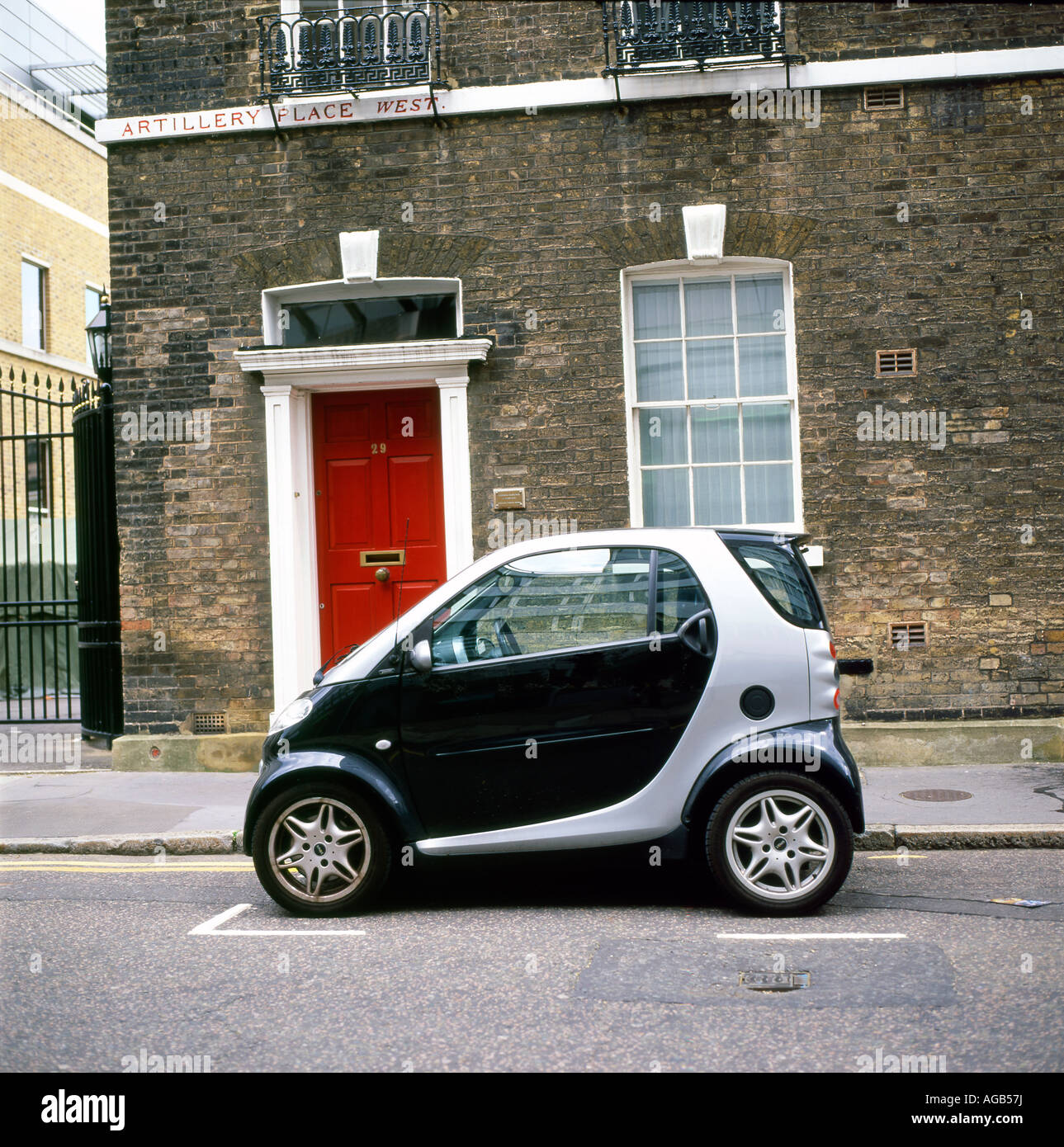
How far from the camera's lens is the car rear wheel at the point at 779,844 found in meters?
5.33

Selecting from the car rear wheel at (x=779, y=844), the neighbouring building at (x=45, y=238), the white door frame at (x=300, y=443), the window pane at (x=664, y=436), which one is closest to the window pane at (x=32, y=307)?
the neighbouring building at (x=45, y=238)

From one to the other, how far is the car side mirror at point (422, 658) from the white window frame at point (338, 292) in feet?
15.8

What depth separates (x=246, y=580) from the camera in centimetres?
985

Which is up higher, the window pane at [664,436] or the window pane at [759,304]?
the window pane at [759,304]

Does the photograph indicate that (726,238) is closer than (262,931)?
No

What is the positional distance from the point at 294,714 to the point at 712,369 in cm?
543

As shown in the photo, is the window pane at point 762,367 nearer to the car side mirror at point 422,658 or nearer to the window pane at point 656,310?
the window pane at point 656,310

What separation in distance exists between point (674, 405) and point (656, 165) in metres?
1.94

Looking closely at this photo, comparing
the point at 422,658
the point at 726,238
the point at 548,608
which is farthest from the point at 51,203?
the point at 548,608

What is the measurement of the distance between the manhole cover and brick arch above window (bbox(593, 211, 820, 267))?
4.28m

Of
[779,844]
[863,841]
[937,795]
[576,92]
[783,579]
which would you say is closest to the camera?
[779,844]

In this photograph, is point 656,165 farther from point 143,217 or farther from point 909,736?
point 909,736

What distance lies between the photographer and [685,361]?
32.2 ft

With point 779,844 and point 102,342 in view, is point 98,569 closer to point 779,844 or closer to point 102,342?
point 102,342
